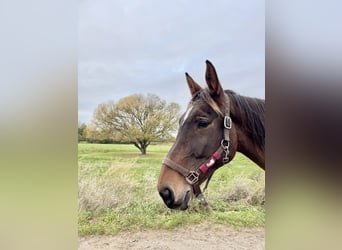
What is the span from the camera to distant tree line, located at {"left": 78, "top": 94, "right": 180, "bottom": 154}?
1612mm

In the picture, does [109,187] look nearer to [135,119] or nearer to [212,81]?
[135,119]

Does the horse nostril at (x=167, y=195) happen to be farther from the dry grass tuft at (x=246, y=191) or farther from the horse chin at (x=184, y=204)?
the dry grass tuft at (x=246, y=191)

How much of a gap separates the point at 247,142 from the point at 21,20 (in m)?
1.26

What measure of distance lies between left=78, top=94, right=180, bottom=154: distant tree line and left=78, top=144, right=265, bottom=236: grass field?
49 mm

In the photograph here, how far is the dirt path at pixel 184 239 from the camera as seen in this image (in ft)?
5.18

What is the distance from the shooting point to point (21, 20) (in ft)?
4.66

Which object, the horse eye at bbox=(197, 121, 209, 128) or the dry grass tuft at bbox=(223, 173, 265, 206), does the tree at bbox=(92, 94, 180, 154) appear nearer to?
the horse eye at bbox=(197, 121, 209, 128)

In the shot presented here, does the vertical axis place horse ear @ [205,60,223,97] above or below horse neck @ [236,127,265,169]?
above

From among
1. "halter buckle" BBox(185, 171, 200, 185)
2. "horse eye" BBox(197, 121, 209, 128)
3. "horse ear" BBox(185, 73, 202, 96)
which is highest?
"horse ear" BBox(185, 73, 202, 96)

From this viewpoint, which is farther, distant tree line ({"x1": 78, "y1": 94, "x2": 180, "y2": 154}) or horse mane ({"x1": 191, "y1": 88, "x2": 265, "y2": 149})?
distant tree line ({"x1": 78, "y1": 94, "x2": 180, "y2": 154})

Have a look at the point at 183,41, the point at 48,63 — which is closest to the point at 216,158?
the point at 183,41

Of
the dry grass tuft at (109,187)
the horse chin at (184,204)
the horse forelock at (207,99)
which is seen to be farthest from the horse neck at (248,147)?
the dry grass tuft at (109,187)

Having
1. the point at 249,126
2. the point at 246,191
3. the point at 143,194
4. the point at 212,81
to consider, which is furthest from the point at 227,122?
the point at 143,194

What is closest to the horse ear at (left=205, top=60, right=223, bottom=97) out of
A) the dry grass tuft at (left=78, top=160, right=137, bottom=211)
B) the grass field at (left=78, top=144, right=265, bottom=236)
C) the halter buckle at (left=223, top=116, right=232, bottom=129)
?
the halter buckle at (left=223, top=116, right=232, bottom=129)
